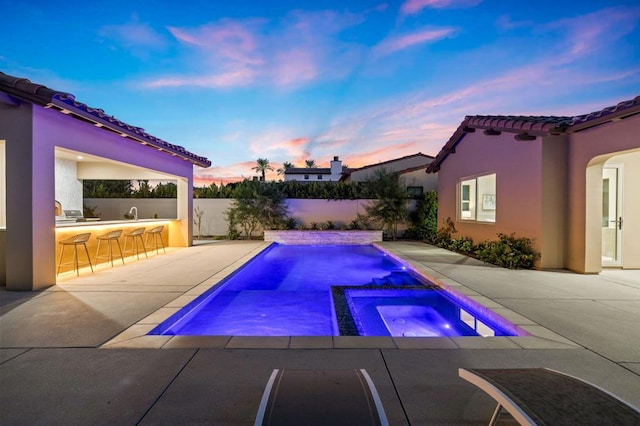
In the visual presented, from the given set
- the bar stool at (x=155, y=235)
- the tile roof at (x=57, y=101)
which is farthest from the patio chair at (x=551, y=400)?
the bar stool at (x=155, y=235)

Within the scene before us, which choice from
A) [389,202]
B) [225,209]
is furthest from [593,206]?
[225,209]

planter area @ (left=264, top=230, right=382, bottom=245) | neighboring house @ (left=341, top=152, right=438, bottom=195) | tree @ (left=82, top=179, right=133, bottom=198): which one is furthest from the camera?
neighboring house @ (left=341, top=152, right=438, bottom=195)

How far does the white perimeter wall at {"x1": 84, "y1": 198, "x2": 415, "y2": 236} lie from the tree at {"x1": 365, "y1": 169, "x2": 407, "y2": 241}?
0.84 metres

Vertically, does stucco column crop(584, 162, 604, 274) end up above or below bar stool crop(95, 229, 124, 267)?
above

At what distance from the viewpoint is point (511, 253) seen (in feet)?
26.2

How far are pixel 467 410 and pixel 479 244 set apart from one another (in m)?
8.92

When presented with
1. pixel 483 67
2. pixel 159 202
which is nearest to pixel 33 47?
pixel 159 202

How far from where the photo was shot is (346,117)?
17031 millimetres

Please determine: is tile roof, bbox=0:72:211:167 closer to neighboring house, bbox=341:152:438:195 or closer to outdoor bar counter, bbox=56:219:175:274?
outdoor bar counter, bbox=56:219:175:274

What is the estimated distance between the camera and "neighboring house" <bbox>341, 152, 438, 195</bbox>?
18219 mm

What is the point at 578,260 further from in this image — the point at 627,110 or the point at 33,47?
the point at 33,47

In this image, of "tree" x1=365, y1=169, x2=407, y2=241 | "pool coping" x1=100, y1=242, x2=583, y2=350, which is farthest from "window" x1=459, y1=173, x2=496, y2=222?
"pool coping" x1=100, y1=242, x2=583, y2=350

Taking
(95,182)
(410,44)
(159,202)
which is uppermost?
(410,44)

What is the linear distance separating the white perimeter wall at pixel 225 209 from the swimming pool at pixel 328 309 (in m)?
7.04
